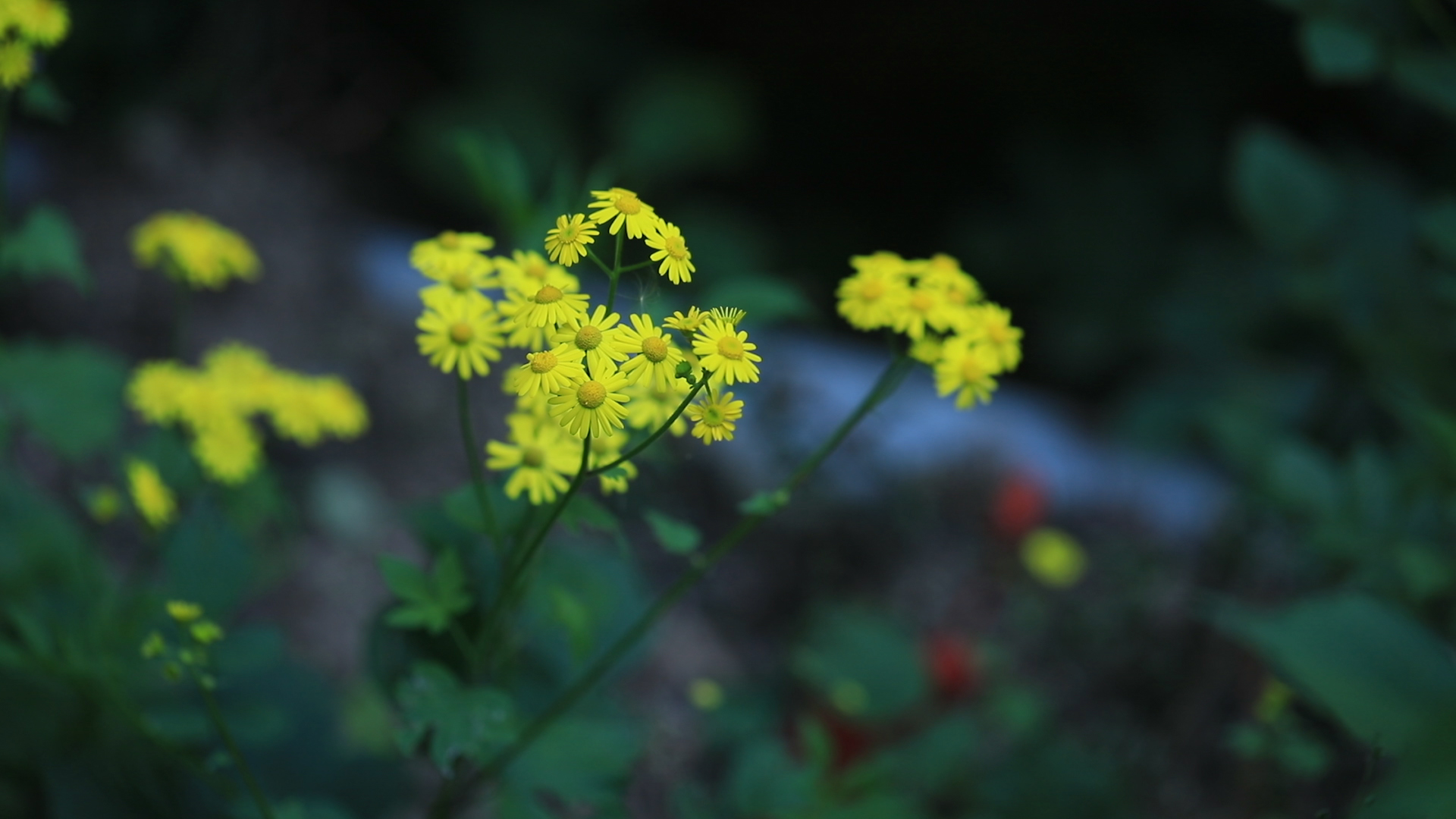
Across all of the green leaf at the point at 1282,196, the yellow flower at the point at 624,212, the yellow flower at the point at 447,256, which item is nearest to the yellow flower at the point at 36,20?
the yellow flower at the point at 447,256

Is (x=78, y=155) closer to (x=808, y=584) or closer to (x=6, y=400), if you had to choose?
(x=6, y=400)

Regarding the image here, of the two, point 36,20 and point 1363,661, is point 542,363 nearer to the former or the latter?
point 36,20

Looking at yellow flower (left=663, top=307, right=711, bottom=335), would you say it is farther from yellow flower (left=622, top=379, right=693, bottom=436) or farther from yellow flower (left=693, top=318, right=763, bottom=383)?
yellow flower (left=622, top=379, right=693, bottom=436)

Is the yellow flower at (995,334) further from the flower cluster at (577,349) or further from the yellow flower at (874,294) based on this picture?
the flower cluster at (577,349)

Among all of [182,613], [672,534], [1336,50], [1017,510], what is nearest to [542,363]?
[672,534]

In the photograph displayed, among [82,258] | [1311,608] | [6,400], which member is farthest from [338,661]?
[1311,608]

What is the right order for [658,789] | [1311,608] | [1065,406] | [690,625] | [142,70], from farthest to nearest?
1. [1065,406]
2. [142,70]
3. [690,625]
4. [658,789]
5. [1311,608]
